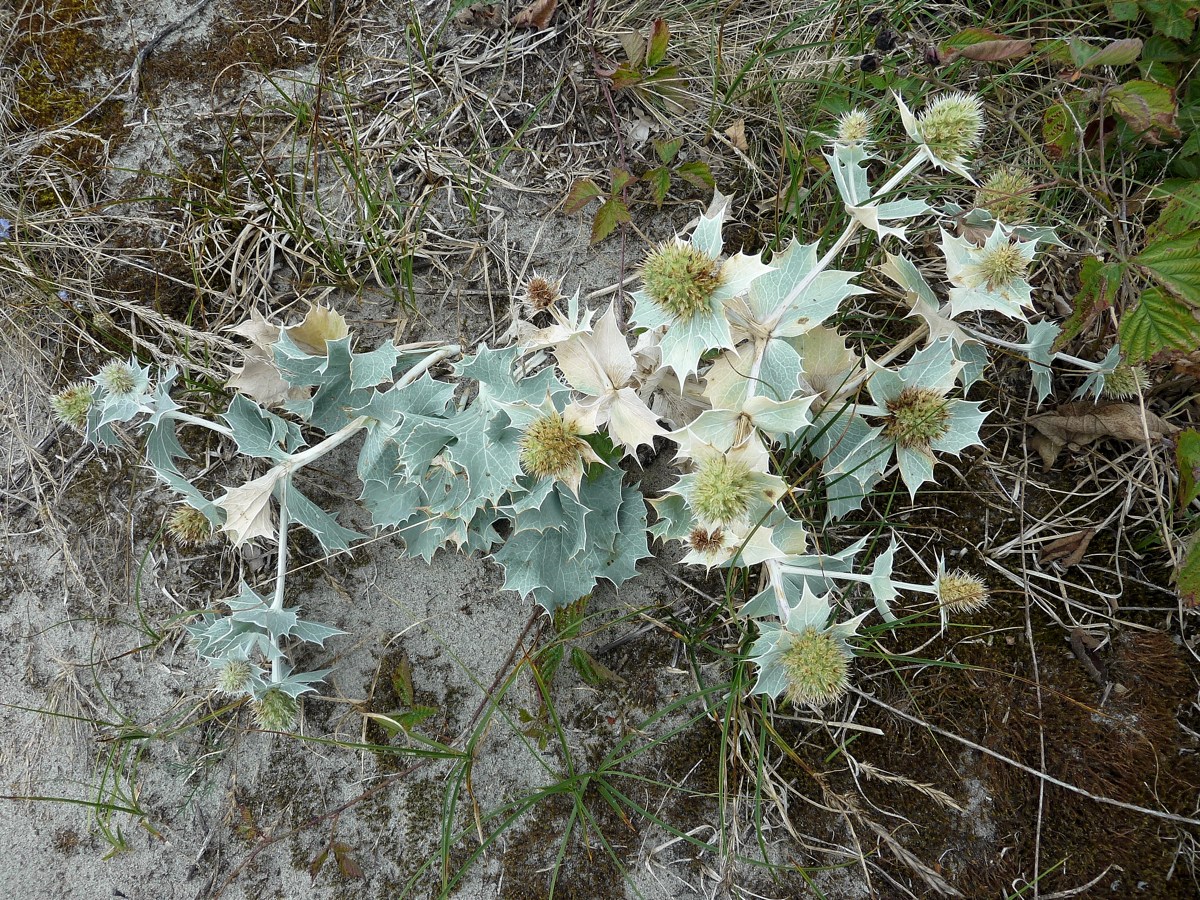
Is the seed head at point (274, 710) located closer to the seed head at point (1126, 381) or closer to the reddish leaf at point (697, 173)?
the reddish leaf at point (697, 173)

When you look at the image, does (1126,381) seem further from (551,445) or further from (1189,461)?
(551,445)

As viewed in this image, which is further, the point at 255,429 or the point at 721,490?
the point at 255,429

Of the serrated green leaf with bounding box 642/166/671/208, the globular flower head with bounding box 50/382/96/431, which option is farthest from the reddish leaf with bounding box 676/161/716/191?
the globular flower head with bounding box 50/382/96/431

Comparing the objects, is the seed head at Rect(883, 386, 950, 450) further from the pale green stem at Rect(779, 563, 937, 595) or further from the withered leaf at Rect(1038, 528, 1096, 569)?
the withered leaf at Rect(1038, 528, 1096, 569)

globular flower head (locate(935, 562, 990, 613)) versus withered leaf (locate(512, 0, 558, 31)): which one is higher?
withered leaf (locate(512, 0, 558, 31))

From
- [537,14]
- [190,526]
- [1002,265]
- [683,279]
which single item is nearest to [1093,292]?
[1002,265]
